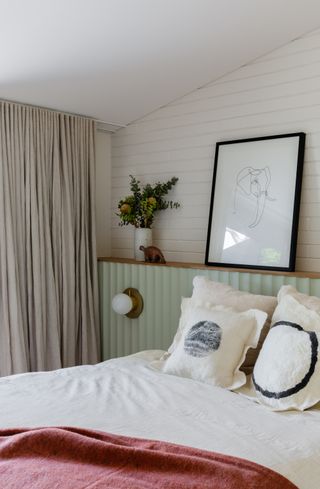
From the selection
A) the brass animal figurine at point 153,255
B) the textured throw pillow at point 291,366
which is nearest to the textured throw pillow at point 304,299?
the textured throw pillow at point 291,366

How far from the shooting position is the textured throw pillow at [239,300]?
2.62m

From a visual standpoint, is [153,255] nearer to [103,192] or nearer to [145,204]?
[145,204]

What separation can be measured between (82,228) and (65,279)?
Answer: 15.8 inches

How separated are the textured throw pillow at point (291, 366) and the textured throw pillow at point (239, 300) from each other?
242mm

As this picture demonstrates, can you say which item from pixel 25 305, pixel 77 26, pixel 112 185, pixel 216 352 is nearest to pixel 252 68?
pixel 77 26

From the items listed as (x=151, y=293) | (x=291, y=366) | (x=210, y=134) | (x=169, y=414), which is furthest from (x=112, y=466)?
(x=210, y=134)

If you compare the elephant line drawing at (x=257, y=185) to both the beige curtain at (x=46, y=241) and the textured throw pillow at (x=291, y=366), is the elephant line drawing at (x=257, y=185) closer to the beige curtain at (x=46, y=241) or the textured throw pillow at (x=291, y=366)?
the textured throw pillow at (x=291, y=366)

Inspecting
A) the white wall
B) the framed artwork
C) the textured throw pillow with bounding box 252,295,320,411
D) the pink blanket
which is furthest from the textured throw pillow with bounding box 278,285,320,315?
the white wall

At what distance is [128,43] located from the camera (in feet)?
9.78

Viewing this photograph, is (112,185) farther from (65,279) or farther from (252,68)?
(252,68)

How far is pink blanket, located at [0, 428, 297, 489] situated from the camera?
1423 millimetres

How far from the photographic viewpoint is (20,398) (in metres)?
2.19

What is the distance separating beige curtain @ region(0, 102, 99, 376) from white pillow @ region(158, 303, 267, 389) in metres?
1.25

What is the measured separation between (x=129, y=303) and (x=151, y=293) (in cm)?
17
